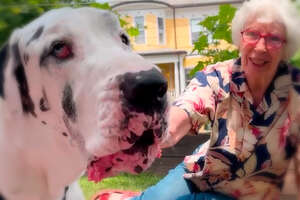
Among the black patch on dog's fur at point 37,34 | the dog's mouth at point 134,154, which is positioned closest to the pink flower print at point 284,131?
the dog's mouth at point 134,154

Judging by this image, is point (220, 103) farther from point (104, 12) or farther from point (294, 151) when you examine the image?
point (104, 12)

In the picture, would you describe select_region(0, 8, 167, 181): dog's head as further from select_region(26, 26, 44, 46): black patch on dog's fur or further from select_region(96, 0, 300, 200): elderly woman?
select_region(96, 0, 300, 200): elderly woman

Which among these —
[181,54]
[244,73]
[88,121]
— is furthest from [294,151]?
[88,121]

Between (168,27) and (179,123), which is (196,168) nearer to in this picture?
(179,123)

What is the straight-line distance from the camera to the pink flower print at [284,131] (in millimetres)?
815

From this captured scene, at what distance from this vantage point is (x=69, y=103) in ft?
1.81

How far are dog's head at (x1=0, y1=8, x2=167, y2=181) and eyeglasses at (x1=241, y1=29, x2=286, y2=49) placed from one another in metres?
0.27

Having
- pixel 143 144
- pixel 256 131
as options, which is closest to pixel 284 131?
pixel 256 131

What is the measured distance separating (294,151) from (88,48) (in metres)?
0.43

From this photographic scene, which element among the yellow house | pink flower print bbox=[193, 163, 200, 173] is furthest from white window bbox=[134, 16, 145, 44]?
pink flower print bbox=[193, 163, 200, 173]

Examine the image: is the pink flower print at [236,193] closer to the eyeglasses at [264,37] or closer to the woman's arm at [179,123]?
the woman's arm at [179,123]

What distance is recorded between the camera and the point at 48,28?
551mm

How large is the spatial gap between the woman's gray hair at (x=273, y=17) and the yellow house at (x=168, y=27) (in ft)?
0.37

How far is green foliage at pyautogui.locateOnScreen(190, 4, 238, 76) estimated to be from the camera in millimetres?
657
